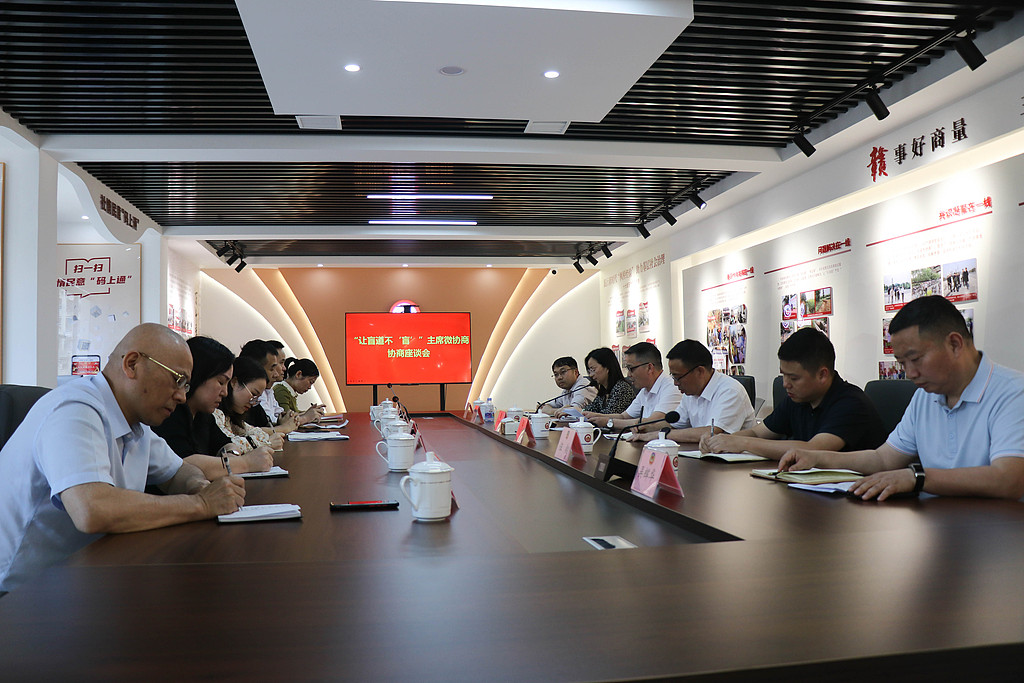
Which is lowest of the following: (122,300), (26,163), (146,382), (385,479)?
(385,479)

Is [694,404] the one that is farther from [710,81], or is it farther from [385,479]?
[385,479]

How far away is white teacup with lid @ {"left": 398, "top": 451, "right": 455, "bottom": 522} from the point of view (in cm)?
165

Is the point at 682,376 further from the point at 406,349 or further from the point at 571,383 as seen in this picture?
the point at 406,349

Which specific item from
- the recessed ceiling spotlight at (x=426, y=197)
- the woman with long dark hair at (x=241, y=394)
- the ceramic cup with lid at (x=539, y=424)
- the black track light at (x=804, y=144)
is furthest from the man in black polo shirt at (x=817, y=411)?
the recessed ceiling spotlight at (x=426, y=197)

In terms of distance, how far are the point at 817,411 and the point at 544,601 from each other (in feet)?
7.61

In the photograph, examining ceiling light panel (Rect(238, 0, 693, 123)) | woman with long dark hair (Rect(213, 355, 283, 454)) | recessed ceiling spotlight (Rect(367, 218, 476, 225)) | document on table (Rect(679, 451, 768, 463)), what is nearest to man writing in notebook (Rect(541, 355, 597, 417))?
recessed ceiling spotlight (Rect(367, 218, 476, 225))

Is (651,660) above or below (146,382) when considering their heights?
below

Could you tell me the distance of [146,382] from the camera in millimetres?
1771

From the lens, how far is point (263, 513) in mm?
1686

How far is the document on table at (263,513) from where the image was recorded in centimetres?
166

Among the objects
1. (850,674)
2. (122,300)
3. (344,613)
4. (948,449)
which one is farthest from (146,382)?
(122,300)

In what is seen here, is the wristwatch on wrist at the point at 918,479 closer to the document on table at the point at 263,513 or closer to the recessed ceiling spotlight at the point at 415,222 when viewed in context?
the document on table at the point at 263,513

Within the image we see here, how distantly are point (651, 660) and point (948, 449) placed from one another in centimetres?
172

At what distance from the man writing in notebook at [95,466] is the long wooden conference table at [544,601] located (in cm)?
8
